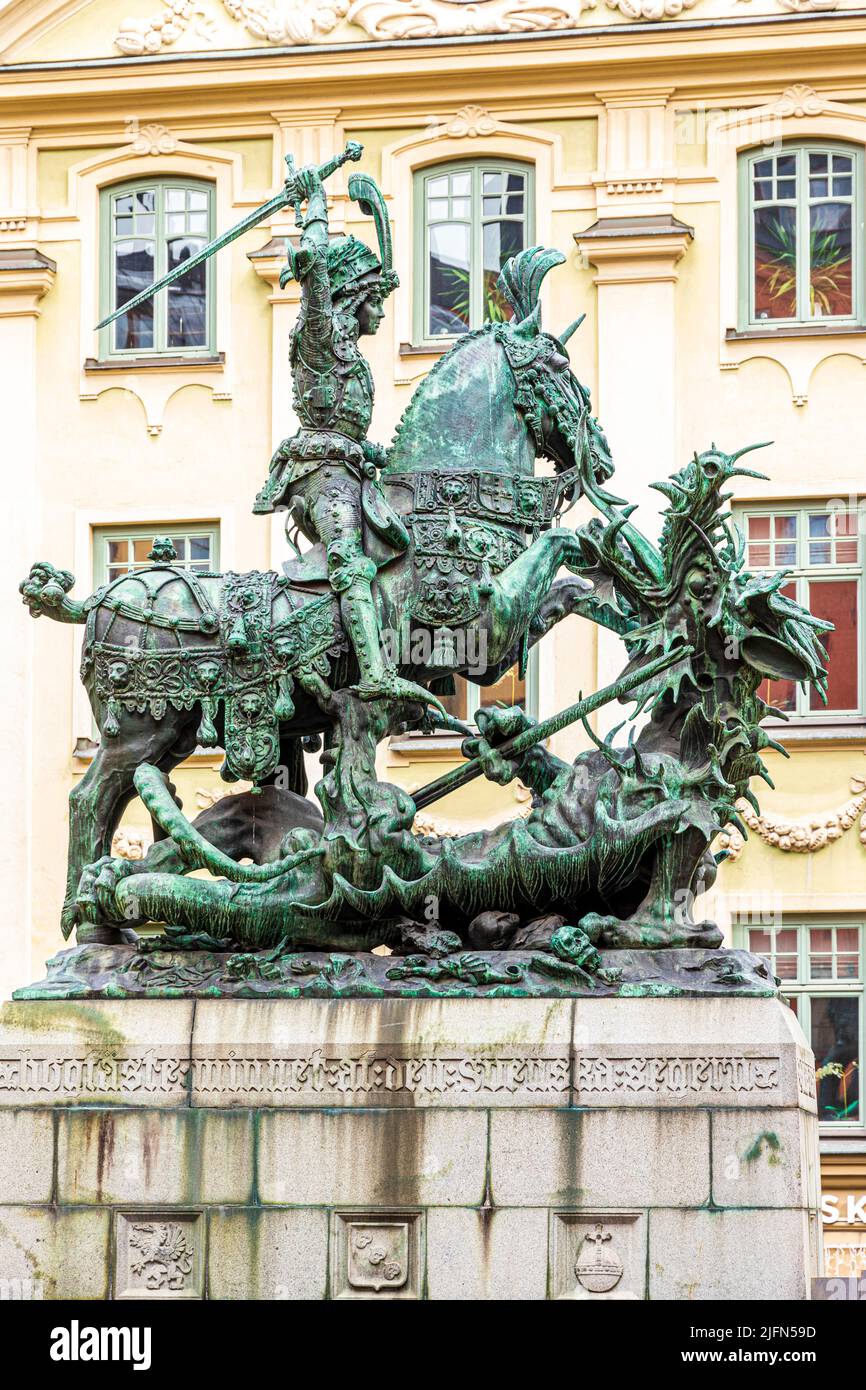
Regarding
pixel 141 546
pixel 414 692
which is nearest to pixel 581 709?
pixel 414 692

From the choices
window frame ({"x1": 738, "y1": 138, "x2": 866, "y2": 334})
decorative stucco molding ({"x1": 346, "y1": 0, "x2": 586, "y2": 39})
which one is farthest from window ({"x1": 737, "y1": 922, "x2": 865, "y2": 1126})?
decorative stucco molding ({"x1": 346, "y1": 0, "x2": 586, "y2": 39})

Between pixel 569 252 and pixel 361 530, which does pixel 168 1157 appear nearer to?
pixel 361 530

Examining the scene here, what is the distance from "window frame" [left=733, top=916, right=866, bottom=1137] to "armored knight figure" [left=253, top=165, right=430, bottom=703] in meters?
11.0

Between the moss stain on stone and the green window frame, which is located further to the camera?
the green window frame

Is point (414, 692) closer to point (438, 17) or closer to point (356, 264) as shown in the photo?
point (356, 264)

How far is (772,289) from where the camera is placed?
83.3ft

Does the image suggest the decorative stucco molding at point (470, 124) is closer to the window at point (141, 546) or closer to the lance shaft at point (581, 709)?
the window at point (141, 546)

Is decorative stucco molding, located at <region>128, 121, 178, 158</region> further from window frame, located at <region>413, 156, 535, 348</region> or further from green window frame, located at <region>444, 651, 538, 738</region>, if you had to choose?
green window frame, located at <region>444, 651, 538, 738</region>

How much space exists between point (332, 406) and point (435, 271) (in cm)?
1294

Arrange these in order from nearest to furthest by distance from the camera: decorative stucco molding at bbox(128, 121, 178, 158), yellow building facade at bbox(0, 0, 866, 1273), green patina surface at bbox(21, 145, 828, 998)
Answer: green patina surface at bbox(21, 145, 828, 998)
yellow building facade at bbox(0, 0, 866, 1273)
decorative stucco molding at bbox(128, 121, 178, 158)

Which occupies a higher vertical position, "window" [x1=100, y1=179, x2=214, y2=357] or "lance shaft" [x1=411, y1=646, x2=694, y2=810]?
"window" [x1=100, y1=179, x2=214, y2=357]

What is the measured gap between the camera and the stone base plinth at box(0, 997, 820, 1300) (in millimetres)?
11711

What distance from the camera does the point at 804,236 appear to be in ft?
83.3

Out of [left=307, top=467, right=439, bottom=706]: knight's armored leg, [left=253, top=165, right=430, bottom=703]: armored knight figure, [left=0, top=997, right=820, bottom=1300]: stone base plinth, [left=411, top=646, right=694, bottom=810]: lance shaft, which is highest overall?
[left=253, top=165, right=430, bottom=703]: armored knight figure
